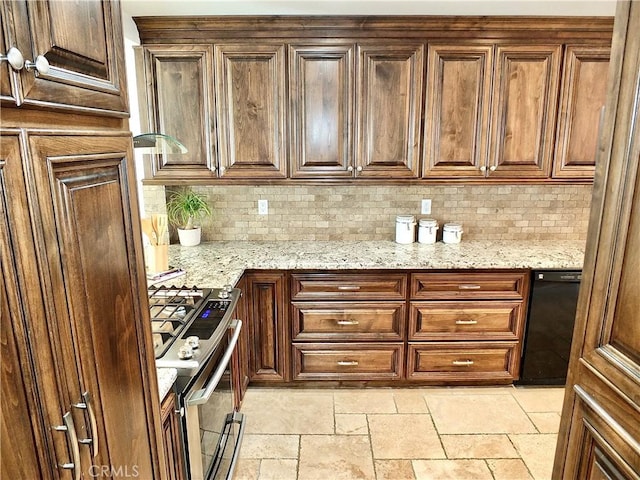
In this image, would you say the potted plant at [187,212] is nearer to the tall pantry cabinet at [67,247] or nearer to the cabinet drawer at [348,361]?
the cabinet drawer at [348,361]

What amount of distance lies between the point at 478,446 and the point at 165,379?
1840 millimetres

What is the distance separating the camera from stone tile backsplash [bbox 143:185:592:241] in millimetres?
3104

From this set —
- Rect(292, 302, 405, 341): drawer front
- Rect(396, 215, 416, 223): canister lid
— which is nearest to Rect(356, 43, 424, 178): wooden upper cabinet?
Rect(396, 215, 416, 223): canister lid

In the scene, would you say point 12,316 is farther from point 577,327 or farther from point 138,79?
point 138,79

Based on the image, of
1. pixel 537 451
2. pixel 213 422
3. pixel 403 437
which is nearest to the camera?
pixel 213 422

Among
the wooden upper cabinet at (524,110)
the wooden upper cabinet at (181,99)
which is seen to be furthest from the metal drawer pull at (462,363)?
the wooden upper cabinet at (181,99)

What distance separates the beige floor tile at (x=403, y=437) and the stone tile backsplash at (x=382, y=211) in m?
1.29

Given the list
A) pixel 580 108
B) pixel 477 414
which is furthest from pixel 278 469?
pixel 580 108

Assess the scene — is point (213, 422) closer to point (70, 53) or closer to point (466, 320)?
point (70, 53)

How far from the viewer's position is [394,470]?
6.95ft

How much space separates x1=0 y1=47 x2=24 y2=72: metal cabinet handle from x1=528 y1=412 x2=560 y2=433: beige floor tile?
2865 millimetres

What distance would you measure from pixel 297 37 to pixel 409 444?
2497 millimetres

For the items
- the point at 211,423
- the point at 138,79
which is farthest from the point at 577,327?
the point at 138,79

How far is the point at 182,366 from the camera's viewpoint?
137cm
